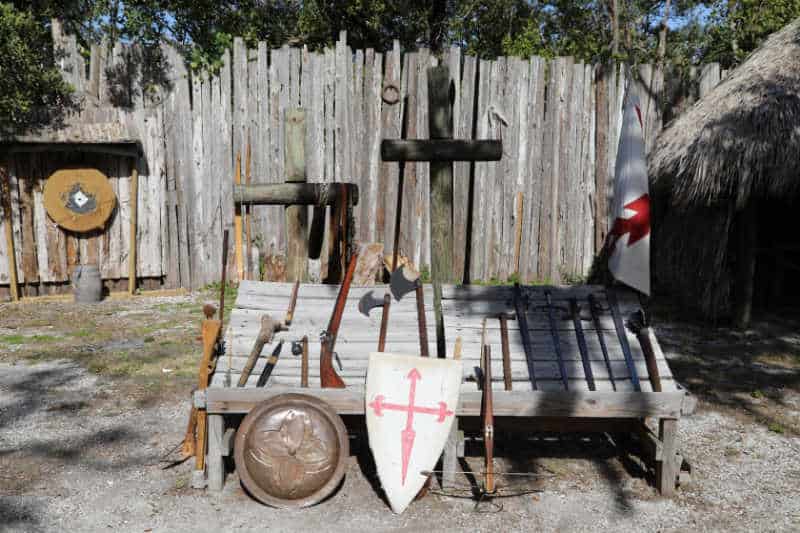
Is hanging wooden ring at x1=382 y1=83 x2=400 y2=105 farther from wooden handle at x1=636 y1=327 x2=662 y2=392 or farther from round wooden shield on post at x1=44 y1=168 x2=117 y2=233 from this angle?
wooden handle at x1=636 y1=327 x2=662 y2=392

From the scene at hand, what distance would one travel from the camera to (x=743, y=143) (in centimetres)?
660

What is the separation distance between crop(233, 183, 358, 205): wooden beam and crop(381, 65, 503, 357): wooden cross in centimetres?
50

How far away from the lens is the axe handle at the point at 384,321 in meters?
3.72

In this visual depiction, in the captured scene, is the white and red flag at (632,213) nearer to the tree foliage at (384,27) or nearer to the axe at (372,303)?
the axe at (372,303)

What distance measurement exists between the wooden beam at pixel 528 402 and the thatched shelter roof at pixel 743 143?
3.91 metres

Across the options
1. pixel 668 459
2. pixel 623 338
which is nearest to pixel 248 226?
pixel 623 338

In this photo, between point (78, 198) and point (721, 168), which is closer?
point (721, 168)

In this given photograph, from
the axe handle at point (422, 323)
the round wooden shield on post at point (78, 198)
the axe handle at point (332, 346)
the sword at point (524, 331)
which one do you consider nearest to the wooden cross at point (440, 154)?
the axe handle at point (422, 323)

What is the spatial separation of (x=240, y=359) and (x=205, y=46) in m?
11.2

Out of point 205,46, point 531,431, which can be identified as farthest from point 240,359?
point 205,46

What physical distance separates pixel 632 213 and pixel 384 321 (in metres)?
1.54

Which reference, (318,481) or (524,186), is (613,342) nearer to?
(318,481)

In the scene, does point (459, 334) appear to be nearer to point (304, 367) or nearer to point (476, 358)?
point (476, 358)

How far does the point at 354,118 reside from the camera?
819cm
